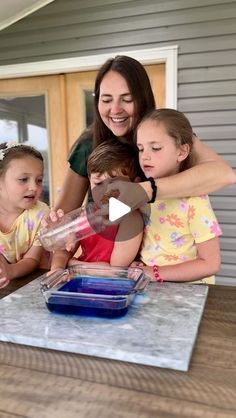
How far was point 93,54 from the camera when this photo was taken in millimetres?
3006

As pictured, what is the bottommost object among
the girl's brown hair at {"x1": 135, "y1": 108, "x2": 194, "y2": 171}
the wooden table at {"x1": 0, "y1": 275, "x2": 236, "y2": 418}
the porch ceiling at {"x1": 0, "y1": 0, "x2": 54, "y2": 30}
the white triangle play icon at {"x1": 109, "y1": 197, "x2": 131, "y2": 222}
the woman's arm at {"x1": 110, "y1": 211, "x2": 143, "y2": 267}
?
the wooden table at {"x1": 0, "y1": 275, "x2": 236, "y2": 418}

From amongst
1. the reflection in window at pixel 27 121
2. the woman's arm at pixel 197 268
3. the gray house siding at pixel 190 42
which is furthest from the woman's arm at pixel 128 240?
the reflection in window at pixel 27 121

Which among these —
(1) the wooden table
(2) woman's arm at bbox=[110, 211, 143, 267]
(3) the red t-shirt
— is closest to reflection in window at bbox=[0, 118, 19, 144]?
(3) the red t-shirt

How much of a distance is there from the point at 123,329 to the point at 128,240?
49 centimetres

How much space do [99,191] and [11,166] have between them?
48 cm

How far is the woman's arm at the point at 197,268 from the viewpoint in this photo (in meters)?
1.12

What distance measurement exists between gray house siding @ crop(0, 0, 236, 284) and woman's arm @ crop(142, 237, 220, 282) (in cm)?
177

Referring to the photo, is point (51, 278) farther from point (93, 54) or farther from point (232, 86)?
point (93, 54)

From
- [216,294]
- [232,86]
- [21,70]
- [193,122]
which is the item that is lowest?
[216,294]

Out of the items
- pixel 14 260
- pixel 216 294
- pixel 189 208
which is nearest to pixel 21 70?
pixel 14 260

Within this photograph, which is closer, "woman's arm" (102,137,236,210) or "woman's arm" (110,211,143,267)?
"woman's arm" (102,137,236,210)

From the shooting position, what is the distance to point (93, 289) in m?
0.95

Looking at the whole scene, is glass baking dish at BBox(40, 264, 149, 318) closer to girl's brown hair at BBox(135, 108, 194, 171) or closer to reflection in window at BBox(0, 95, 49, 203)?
girl's brown hair at BBox(135, 108, 194, 171)
